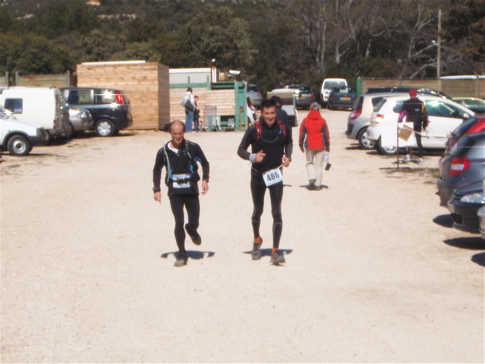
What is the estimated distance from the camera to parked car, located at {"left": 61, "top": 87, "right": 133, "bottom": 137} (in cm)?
2993

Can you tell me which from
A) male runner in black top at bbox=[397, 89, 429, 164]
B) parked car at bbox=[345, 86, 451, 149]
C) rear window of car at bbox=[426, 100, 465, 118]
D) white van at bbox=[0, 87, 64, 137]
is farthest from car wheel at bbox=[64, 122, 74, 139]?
male runner in black top at bbox=[397, 89, 429, 164]

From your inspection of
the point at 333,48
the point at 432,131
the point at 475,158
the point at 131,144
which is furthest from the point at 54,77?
the point at 333,48

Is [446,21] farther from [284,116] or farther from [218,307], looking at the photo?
[218,307]

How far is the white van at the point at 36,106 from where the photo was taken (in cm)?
2598

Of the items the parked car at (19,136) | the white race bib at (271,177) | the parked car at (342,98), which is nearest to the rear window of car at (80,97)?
the parked car at (19,136)

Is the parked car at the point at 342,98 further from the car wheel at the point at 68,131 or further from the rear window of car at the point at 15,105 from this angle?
the rear window of car at the point at 15,105

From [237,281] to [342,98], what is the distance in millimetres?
42508

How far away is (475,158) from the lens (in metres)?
11.5

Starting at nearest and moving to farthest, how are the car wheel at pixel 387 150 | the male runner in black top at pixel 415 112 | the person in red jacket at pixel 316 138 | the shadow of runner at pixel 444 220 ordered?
1. the shadow of runner at pixel 444 220
2. the person in red jacket at pixel 316 138
3. the male runner in black top at pixel 415 112
4. the car wheel at pixel 387 150

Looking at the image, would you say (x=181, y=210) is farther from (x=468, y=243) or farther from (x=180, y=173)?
(x=468, y=243)

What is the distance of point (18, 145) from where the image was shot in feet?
77.8

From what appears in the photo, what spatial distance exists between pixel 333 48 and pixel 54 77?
36667 millimetres

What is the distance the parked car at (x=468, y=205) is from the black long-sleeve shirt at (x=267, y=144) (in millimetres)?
2474

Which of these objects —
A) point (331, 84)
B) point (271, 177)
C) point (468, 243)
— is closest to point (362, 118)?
point (468, 243)
